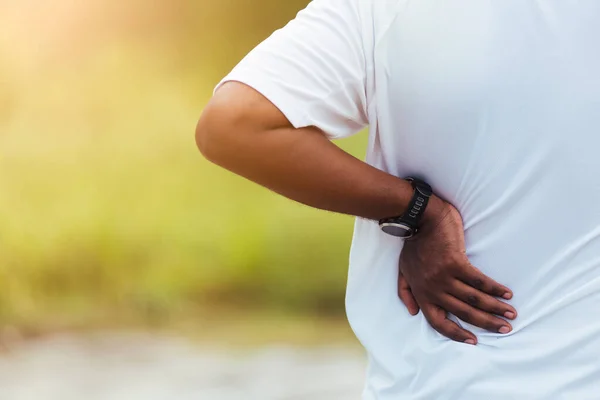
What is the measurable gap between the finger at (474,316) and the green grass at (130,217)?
8.39 feet

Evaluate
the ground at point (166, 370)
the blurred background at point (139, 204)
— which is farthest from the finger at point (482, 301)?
the blurred background at point (139, 204)

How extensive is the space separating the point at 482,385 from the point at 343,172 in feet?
0.87

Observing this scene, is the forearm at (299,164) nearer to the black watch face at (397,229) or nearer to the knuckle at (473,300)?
the black watch face at (397,229)

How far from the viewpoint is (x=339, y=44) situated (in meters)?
0.72

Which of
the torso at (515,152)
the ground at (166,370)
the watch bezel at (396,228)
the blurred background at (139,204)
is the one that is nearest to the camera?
the torso at (515,152)

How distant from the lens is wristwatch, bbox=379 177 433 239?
773mm

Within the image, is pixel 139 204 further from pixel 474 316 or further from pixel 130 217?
pixel 474 316

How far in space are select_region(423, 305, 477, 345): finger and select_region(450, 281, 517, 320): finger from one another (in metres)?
0.03

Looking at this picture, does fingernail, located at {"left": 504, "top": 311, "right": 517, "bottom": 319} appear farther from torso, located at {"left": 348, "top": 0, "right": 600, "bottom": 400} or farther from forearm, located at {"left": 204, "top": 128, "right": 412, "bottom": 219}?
forearm, located at {"left": 204, "top": 128, "right": 412, "bottom": 219}

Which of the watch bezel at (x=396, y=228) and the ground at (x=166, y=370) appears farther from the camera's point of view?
the ground at (x=166, y=370)

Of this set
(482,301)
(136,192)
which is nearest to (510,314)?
(482,301)

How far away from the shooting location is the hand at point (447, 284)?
73 cm

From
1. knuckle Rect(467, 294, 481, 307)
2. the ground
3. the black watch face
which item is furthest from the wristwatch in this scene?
the ground

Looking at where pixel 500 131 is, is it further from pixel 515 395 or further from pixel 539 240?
pixel 515 395
